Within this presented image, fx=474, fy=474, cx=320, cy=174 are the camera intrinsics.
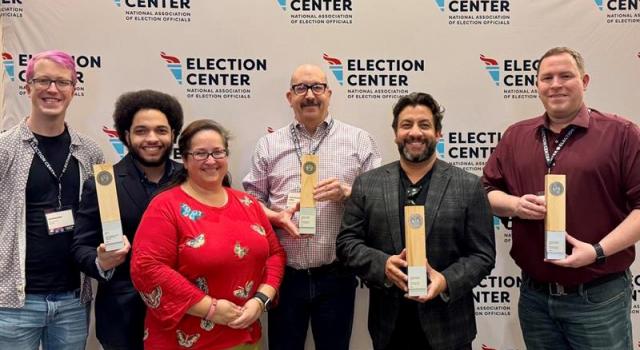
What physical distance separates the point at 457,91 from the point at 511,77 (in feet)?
1.07

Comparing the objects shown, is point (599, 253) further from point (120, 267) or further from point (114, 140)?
point (114, 140)

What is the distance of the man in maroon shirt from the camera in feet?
A: 6.09

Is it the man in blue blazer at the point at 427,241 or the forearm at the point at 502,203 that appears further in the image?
the forearm at the point at 502,203

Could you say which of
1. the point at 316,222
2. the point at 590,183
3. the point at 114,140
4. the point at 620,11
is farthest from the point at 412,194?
the point at 620,11

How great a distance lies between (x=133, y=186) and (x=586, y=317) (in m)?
1.88

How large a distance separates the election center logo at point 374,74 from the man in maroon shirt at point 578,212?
2.81 feet

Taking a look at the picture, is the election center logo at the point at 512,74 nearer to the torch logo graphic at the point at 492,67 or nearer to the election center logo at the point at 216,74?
the torch logo graphic at the point at 492,67

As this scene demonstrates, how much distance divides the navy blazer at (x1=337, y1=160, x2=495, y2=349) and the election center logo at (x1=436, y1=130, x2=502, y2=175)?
96 centimetres

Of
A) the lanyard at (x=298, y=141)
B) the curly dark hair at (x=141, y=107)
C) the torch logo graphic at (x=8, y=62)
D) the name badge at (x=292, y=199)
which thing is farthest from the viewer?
the torch logo graphic at (x=8, y=62)

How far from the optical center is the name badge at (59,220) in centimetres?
192

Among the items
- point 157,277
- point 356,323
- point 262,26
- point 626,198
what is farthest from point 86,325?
point 626,198

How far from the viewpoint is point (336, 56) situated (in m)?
2.71

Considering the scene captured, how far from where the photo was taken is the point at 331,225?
227 centimetres

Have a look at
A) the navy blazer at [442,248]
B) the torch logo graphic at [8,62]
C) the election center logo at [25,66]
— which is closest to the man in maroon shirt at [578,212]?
the navy blazer at [442,248]
